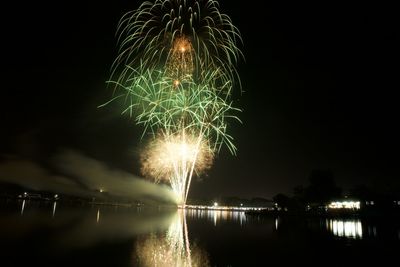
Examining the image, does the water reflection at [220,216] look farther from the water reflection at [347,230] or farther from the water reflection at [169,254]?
the water reflection at [169,254]

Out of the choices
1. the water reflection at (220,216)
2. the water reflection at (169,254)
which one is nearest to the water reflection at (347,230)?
A: the water reflection at (220,216)

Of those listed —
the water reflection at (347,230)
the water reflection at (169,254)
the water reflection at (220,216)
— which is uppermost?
the water reflection at (347,230)

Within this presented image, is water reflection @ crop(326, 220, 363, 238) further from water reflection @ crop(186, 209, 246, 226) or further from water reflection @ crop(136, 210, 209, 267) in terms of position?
water reflection @ crop(136, 210, 209, 267)

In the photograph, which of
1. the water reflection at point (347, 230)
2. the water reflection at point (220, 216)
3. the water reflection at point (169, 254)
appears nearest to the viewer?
the water reflection at point (169, 254)

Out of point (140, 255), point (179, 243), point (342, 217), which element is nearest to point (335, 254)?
point (179, 243)

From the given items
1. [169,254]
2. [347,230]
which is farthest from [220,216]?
[169,254]

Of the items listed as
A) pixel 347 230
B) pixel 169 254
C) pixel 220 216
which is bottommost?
pixel 169 254

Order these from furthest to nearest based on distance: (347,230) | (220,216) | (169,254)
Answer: (220,216) < (347,230) < (169,254)

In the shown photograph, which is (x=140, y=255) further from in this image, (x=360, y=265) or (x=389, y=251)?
(x=389, y=251)

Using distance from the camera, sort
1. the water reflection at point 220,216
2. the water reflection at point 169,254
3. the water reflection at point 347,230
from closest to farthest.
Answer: the water reflection at point 169,254 → the water reflection at point 347,230 → the water reflection at point 220,216

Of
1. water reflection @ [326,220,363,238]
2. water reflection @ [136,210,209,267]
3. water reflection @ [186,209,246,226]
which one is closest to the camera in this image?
water reflection @ [136,210,209,267]

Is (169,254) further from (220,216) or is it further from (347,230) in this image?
(220,216)

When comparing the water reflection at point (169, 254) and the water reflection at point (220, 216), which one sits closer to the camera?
the water reflection at point (169, 254)

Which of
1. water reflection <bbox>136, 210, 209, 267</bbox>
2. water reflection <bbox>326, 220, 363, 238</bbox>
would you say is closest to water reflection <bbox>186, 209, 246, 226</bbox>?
water reflection <bbox>326, 220, 363, 238</bbox>
